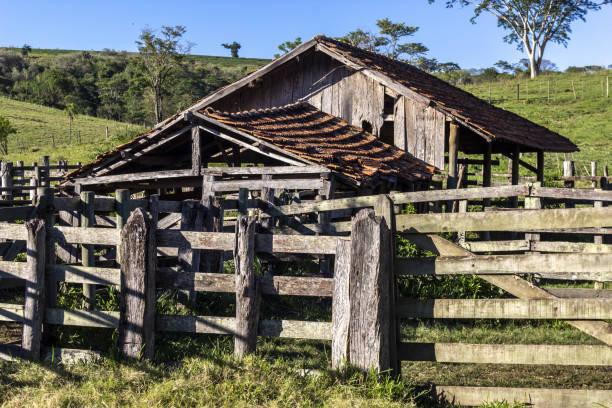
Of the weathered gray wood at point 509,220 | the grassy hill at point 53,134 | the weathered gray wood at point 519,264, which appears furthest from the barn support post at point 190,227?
the grassy hill at point 53,134

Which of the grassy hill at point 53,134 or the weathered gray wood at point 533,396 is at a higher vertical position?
the grassy hill at point 53,134

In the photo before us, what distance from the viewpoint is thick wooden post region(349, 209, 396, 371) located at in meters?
4.47

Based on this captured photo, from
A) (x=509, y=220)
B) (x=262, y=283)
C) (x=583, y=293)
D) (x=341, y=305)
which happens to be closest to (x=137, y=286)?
(x=262, y=283)

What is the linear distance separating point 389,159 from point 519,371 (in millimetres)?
7158

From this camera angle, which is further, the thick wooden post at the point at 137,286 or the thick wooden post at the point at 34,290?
the thick wooden post at the point at 34,290

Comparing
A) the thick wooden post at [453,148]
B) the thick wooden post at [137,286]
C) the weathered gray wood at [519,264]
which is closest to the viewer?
the weathered gray wood at [519,264]

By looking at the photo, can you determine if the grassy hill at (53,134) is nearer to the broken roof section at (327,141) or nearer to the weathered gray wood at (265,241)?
the broken roof section at (327,141)

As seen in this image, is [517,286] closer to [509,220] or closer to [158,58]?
[509,220]

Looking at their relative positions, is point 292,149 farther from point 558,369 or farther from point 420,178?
point 558,369

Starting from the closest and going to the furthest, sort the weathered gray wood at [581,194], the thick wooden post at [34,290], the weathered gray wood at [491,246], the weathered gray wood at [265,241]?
the weathered gray wood at [265,241]
the thick wooden post at [34,290]
the weathered gray wood at [491,246]
the weathered gray wood at [581,194]

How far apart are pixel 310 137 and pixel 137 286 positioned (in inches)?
299

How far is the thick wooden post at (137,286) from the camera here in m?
4.88

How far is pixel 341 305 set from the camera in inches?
181

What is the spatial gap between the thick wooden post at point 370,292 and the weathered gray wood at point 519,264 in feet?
1.23
